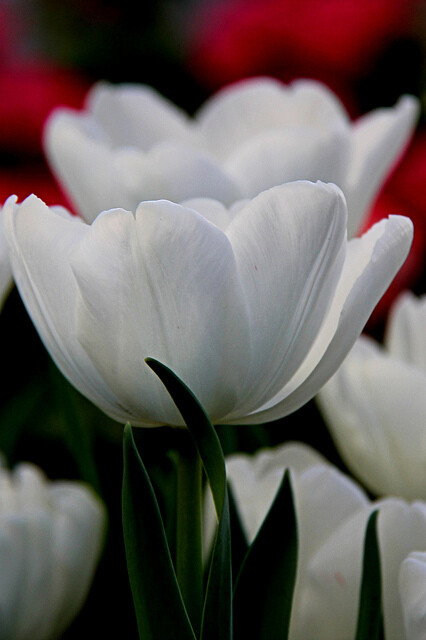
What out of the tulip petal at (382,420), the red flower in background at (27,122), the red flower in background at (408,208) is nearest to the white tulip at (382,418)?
the tulip petal at (382,420)

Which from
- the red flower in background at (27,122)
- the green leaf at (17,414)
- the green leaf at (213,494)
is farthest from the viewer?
the red flower in background at (27,122)

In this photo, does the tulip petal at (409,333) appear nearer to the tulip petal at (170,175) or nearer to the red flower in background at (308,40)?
the tulip petal at (170,175)

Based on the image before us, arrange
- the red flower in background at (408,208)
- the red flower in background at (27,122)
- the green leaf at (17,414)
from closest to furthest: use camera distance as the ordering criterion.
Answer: the green leaf at (17,414)
the red flower in background at (408,208)
the red flower in background at (27,122)

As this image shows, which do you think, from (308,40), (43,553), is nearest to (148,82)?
(308,40)

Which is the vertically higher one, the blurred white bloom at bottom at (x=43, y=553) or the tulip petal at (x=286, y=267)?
the tulip petal at (x=286, y=267)

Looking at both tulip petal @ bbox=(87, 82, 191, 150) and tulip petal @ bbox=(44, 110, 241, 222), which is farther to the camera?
tulip petal @ bbox=(87, 82, 191, 150)

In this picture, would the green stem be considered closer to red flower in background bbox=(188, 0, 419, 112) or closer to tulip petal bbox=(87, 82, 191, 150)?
tulip petal bbox=(87, 82, 191, 150)

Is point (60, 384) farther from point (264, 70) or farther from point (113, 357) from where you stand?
point (264, 70)

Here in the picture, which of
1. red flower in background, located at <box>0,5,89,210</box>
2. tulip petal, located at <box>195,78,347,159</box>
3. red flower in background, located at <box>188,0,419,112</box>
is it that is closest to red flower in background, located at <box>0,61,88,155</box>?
red flower in background, located at <box>0,5,89,210</box>
